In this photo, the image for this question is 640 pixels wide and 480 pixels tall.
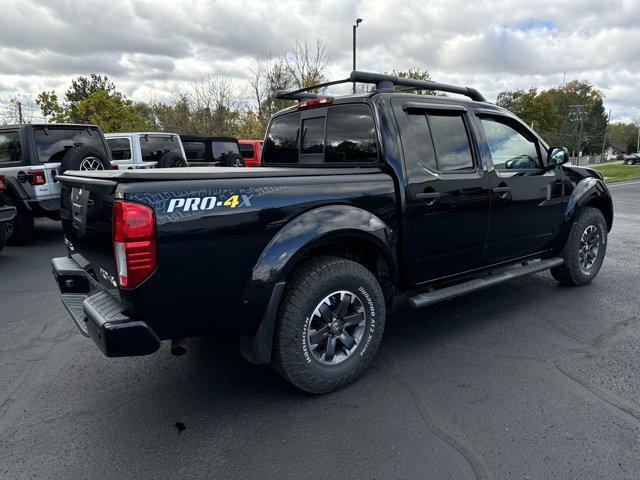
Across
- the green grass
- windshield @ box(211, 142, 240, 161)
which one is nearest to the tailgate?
windshield @ box(211, 142, 240, 161)

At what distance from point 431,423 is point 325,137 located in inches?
89.7

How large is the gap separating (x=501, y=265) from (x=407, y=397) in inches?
69.8

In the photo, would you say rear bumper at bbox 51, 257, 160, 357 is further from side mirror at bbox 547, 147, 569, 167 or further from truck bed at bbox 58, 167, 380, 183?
side mirror at bbox 547, 147, 569, 167

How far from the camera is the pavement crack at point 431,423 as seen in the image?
6.88ft

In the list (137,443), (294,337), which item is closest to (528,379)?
(294,337)

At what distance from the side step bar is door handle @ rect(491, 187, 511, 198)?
0.70 meters

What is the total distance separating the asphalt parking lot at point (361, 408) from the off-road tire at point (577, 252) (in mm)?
701

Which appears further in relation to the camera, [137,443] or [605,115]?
[605,115]

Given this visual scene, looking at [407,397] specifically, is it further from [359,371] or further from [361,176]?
[361,176]

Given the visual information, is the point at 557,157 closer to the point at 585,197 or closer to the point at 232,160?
the point at 585,197

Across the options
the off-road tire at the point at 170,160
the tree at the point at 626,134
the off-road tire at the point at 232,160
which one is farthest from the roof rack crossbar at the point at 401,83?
the tree at the point at 626,134

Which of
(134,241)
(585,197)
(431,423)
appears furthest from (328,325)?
(585,197)

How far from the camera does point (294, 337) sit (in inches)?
99.7

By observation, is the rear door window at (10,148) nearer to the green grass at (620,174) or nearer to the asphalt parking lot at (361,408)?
the asphalt parking lot at (361,408)
